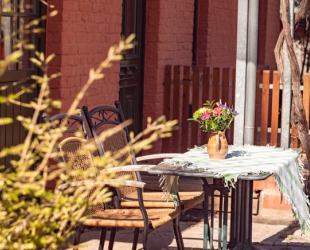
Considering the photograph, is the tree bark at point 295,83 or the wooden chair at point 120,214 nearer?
the wooden chair at point 120,214

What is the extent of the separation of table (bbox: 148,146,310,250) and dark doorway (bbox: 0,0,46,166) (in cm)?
148

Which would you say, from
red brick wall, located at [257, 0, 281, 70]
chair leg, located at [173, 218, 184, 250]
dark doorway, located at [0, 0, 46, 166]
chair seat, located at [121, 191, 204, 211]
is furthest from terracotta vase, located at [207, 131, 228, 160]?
red brick wall, located at [257, 0, 281, 70]

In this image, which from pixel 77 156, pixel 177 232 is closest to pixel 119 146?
pixel 77 156

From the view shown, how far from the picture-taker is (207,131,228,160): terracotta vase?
17.1 feet

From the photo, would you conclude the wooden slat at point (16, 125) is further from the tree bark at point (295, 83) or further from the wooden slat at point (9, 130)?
the tree bark at point (295, 83)

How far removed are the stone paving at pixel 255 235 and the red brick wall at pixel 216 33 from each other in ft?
12.8

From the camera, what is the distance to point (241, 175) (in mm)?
4848

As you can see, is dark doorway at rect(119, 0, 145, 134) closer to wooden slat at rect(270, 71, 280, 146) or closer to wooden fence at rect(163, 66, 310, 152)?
wooden fence at rect(163, 66, 310, 152)

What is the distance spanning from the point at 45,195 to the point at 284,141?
480cm

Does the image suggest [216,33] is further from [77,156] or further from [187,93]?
[77,156]

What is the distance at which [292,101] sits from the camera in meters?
7.34

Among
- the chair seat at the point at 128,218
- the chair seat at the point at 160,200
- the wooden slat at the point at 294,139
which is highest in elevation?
the wooden slat at the point at 294,139

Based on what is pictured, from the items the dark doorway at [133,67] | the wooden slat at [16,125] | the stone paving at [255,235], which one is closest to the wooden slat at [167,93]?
the dark doorway at [133,67]

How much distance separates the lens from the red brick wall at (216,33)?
1079 cm
